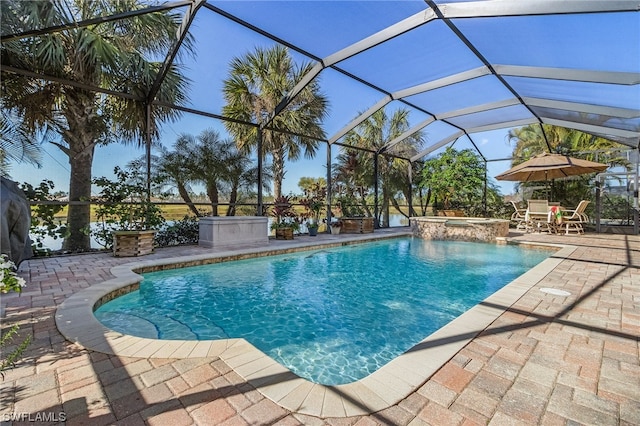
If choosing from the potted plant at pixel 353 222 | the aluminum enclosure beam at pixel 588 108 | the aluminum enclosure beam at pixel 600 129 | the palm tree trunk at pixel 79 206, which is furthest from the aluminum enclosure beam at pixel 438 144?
the palm tree trunk at pixel 79 206

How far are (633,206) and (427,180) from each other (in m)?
7.03

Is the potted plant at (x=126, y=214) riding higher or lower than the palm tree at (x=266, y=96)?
lower

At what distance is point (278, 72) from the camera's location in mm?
10414

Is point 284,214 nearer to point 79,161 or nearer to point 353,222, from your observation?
point 353,222

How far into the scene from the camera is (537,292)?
3.70m

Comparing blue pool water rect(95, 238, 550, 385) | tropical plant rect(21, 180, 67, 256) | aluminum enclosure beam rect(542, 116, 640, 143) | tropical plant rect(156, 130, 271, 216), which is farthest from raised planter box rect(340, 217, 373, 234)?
tropical plant rect(21, 180, 67, 256)

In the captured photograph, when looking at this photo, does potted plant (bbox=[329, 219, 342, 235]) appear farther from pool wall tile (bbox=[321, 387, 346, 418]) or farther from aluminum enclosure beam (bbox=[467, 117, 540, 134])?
pool wall tile (bbox=[321, 387, 346, 418])

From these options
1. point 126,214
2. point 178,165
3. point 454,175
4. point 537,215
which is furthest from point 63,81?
point 537,215

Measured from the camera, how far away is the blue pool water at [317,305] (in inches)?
113

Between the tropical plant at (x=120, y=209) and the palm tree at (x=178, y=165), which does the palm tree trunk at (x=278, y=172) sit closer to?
the palm tree at (x=178, y=165)

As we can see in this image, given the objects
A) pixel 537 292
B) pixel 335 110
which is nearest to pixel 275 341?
pixel 537 292

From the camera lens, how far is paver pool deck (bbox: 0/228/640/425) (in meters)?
Result: 1.52

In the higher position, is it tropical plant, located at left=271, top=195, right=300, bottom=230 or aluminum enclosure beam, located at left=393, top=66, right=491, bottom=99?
aluminum enclosure beam, located at left=393, top=66, right=491, bottom=99

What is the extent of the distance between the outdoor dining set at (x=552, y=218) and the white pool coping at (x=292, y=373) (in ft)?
29.3
